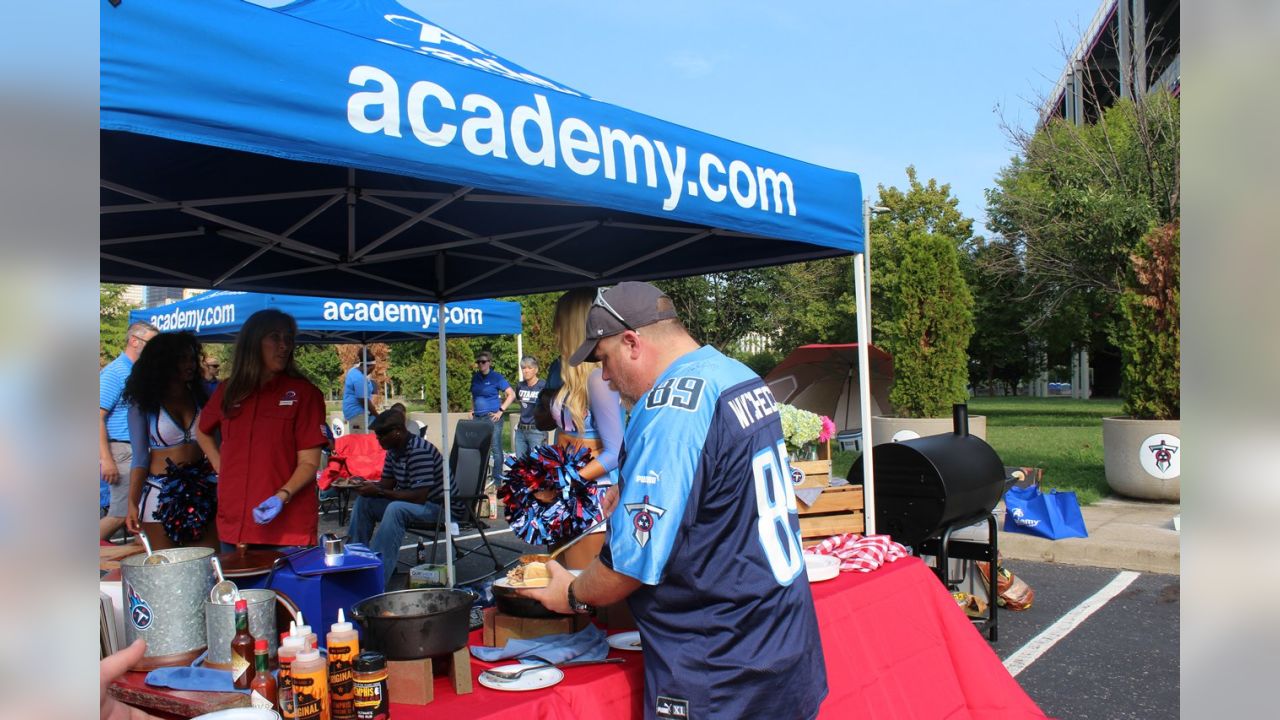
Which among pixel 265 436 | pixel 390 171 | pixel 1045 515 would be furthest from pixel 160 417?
pixel 1045 515

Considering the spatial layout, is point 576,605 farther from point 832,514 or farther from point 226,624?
point 832,514

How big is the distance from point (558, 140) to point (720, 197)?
914 mm

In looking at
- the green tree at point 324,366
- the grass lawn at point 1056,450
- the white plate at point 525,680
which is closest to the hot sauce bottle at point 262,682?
the white plate at point 525,680

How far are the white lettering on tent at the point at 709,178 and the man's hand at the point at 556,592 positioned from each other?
5.51 ft

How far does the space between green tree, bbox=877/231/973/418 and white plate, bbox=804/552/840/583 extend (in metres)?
9.27

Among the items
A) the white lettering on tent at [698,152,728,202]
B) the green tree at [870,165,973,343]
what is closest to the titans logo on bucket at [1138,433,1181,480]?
the white lettering on tent at [698,152,728,202]

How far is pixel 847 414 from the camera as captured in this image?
57.7ft

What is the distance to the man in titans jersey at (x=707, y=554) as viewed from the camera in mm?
2041

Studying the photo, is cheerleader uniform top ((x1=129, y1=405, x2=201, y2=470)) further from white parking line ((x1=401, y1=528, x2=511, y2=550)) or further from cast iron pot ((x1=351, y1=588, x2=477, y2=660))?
white parking line ((x1=401, y1=528, x2=511, y2=550))

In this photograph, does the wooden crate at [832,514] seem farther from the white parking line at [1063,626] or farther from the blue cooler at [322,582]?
the blue cooler at [322,582]

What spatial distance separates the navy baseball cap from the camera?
89.2 inches

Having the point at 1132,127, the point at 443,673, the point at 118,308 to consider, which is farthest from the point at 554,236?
the point at 118,308

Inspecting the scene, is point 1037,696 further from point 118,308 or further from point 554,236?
point 118,308

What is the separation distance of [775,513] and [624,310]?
663 millimetres
